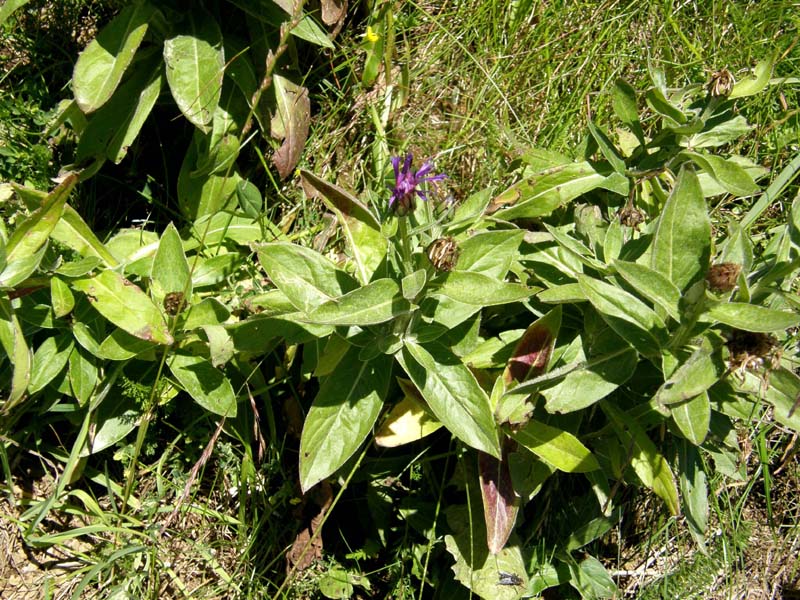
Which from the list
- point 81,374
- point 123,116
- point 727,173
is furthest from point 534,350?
point 123,116

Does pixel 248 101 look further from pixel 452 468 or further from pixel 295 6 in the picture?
pixel 452 468

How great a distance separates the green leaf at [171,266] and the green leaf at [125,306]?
102mm

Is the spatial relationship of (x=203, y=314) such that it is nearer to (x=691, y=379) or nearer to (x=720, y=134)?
(x=691, y=379)

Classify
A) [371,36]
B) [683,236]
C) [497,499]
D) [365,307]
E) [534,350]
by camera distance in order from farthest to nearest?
[371,36]
[497,499]
[534,350]
[683,236]
[365,307]

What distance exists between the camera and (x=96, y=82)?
2.43 meters

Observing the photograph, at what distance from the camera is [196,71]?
253 cm

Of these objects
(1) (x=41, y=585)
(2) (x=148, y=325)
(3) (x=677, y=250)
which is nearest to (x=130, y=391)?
(2) (x=148, y=325)

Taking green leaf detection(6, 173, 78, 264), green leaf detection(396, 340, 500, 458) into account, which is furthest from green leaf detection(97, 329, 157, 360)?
green leaf detection(396, 340, 500, 458)

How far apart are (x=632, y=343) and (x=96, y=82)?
6.11 feet

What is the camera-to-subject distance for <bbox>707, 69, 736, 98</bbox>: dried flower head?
7.37ft

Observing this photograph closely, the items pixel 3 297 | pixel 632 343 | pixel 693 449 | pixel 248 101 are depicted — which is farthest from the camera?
pixel 248 101

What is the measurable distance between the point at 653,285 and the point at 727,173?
754 millimetres

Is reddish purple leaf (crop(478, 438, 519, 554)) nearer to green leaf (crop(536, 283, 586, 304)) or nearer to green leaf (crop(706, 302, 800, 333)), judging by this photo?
green leaf (crop(536, 283, 586, 304))

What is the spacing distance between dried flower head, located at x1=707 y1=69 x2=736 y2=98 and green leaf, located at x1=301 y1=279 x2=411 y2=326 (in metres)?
1.19
